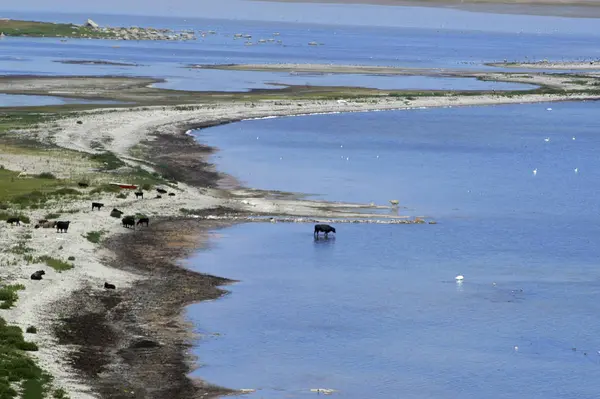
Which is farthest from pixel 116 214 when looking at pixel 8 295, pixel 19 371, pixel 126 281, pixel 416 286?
pixel 19 371

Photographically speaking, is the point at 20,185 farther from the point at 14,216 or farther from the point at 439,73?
the point at 439,73

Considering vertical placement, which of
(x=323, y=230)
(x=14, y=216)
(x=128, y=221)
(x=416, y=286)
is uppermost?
(x=14, y=216)

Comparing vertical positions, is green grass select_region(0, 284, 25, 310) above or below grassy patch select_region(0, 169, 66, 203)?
above

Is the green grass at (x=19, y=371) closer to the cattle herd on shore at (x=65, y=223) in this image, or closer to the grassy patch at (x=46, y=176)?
the cattle herd on shore at (x=65, y=223)

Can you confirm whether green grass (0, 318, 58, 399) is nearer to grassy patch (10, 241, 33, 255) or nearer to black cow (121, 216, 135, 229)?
grassy patch (10, 241, 33, 255)

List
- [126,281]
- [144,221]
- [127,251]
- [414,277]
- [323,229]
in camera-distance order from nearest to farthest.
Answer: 1. [126,281]
2. [127,251]
3. [414,277]
4. [144,221]
5. [323,229]

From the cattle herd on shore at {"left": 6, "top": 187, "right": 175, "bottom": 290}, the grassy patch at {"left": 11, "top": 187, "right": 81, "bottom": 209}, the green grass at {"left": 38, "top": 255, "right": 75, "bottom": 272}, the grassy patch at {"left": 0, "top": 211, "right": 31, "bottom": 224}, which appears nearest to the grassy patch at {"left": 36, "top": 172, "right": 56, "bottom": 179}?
the grassy patch at {"left": 11, "top": 187, "right": 81, "bottom": 209}

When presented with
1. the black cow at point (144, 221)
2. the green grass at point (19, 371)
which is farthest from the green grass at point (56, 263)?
the black cow at point (144, 221)

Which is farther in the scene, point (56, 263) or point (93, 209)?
point (93, 209)
